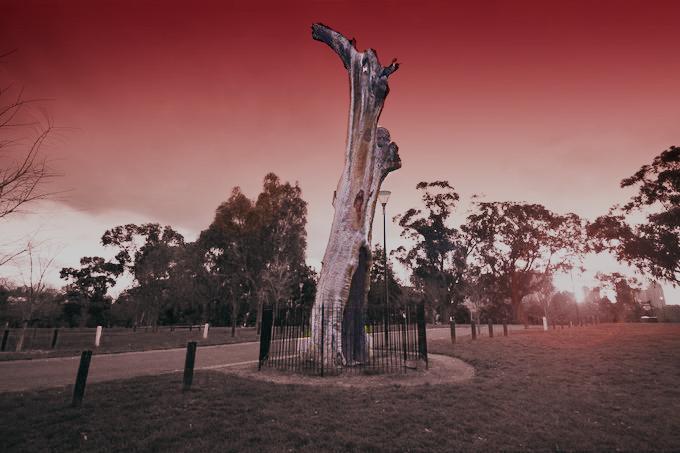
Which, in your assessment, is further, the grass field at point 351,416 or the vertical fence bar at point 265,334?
the vertical fence bar at point 265,334

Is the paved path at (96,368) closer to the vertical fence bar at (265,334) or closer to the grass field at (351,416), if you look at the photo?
the vertical fence bar at (265,334)

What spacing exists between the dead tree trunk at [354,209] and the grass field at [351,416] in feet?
10.0

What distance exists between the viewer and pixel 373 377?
8.50m

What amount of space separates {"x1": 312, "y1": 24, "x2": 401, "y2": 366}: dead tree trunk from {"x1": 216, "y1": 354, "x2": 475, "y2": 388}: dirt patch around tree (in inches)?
37.1

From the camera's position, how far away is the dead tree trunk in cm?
986

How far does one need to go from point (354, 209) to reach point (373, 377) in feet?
16.1

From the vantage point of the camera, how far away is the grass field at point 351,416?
4.24m

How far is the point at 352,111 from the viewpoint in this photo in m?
11.6

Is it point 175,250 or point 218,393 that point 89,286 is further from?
point 218,393

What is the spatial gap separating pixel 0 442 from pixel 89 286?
1703 inches

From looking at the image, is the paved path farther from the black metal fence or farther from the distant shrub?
the distant shrub

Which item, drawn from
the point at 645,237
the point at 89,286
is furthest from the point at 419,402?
the point at 89,286

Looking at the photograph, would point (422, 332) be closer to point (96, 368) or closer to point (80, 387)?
point (80, 387)

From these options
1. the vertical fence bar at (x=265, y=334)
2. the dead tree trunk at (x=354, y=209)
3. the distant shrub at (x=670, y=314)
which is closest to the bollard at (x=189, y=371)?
the vertical fence bar at (x=265, y=334)
